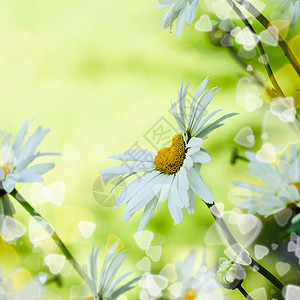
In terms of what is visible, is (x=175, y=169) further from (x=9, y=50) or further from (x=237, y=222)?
(x=9, y=50)

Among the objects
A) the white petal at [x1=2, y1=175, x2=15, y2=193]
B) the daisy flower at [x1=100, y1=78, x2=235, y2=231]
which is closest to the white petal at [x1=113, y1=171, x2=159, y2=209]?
the daisy flower at [x1=100, y1=78, x2=235, y2=231]

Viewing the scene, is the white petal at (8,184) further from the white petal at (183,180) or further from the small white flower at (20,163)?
the white petal at (183,180)

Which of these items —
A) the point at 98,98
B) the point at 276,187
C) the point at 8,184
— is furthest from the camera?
the point at 98,98

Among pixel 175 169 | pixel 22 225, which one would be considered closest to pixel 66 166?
pixel 22 225

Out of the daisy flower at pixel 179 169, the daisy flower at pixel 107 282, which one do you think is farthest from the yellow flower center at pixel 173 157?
the daisy flower at pixel 107 282

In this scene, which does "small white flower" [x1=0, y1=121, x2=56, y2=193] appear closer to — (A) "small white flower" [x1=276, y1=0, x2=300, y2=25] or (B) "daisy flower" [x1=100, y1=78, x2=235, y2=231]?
(B) "daisy flower" [x1=100, y1=78, x2=235, y2=231]

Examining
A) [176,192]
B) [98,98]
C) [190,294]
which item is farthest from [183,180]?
[98,98]

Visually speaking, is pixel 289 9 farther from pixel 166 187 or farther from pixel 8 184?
pixel 8 184
